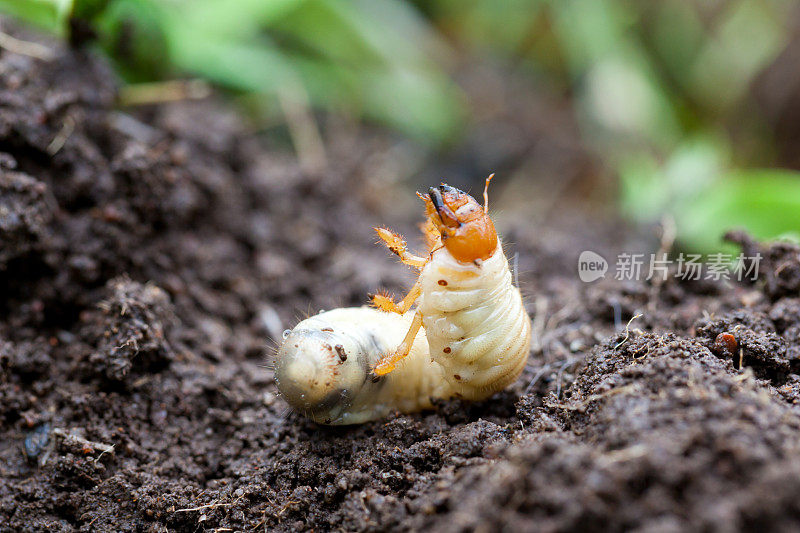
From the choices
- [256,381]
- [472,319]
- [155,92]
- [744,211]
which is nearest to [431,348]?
[472,319]

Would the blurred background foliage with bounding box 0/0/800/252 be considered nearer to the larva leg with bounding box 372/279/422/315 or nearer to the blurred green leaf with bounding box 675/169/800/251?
the blurred green leaf with bounding box 675/169/800/251

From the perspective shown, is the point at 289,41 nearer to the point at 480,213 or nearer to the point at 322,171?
the point at 322,171

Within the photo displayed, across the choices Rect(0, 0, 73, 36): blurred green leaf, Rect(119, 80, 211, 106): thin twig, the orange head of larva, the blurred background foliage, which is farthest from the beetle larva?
the blurred background foliage

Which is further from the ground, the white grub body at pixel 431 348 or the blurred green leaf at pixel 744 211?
the blurred green leaf at pixel 744 211

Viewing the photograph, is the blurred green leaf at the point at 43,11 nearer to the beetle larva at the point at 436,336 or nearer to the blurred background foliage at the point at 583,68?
the blurred background foliage at the point at 583,68

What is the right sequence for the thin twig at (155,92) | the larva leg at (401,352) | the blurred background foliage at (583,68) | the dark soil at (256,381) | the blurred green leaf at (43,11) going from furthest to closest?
1. the blurred background foliage at (583,68)
2. the thin twig at (155,92)
3. the blurred green leaf at (43,11)
4. the larva leg at (401,352)
5. the dark soil at (256,381)

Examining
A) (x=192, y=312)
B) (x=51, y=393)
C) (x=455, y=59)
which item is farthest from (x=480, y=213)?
(x=455, y=59)

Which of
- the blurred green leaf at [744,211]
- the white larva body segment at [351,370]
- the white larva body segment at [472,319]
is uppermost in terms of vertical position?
the blurred green leaf at [744,211]

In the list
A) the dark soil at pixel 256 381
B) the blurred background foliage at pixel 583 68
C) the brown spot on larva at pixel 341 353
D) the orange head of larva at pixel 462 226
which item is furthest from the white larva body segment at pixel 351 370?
the blurred background foliage at pixel 583 68
